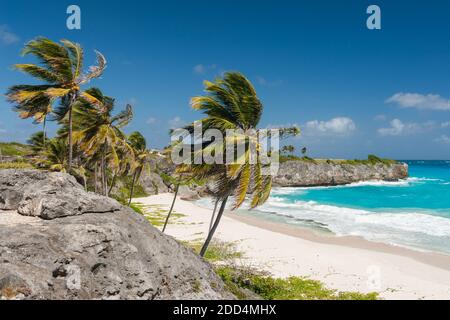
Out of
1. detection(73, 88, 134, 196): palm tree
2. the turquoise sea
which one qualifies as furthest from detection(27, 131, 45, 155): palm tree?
the turquoise sea

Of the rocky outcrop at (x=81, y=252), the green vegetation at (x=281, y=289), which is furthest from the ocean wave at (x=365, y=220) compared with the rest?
the rocky outcrop at (x=81, y=252)

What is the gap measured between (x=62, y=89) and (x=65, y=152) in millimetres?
9347

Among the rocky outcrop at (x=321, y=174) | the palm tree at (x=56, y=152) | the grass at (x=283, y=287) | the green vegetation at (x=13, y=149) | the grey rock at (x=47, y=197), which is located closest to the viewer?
the grey rock at (x=47, y=197)

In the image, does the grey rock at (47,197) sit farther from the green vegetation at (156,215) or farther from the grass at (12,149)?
the grass at (12,149)

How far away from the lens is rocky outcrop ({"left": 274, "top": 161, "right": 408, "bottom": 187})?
254 feet

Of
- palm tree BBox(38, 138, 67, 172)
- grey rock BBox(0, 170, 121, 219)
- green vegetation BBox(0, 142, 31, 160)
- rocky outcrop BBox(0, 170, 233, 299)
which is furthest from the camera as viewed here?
green vegetation BBox(0, 142, 31, 160)

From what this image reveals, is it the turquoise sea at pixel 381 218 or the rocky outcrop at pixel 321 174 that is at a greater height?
the rocky outcrop at pixel 321 174

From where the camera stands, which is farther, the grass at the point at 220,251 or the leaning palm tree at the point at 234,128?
the grass at the point at 220,251

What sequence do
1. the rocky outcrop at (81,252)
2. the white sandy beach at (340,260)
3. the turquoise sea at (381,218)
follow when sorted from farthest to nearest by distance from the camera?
the turquoise sea at (381,218)
the white sandy beach at (340,260)
the rocky outcrop at (81,252)

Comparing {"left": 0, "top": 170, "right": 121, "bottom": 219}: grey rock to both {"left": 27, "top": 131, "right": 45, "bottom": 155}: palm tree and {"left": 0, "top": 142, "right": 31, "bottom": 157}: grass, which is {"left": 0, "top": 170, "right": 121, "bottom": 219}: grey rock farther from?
{"left": 0, "top": 142, "right": 31, "bottom": 157}: grass

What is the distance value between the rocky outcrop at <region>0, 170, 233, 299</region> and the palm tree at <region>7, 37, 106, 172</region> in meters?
7.35

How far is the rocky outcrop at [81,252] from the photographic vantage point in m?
4.62

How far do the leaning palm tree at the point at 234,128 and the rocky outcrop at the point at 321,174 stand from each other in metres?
66.0
